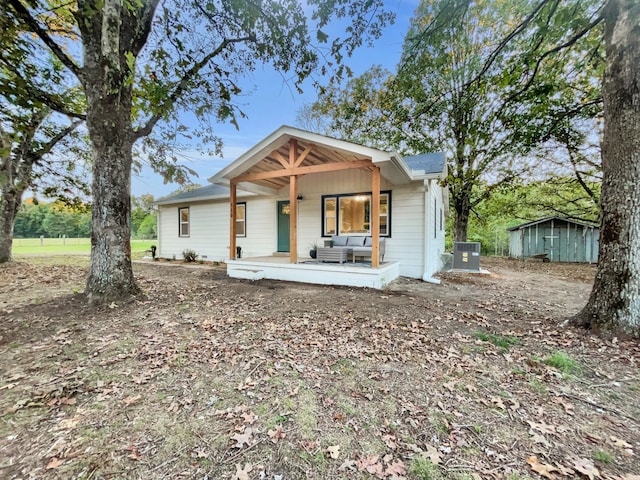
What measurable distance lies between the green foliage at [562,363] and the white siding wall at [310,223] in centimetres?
503

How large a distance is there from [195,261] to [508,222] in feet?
85.0

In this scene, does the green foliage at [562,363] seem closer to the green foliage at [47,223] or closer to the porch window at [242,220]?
the porch window at [242,220]

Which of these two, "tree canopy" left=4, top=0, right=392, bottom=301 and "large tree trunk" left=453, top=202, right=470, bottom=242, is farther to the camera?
"large tree trunk" left=453, top=202, right=470, bottom=242

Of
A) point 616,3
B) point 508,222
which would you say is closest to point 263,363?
point 616,3

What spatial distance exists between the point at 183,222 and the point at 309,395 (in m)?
13.0

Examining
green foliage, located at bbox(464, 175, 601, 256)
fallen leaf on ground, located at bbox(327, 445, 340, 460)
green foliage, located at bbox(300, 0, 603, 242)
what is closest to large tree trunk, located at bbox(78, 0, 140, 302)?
green foliage, located at bbox(300, 0, 603, 242)

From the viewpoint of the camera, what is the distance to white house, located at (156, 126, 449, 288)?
684 cm

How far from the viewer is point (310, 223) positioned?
996 cm

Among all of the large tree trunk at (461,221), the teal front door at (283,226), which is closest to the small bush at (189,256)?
the teal front door at (283,226)

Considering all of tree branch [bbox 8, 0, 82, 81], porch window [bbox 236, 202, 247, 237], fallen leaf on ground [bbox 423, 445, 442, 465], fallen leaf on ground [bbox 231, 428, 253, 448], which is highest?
tree branch [bbox 8, 0, 82, 81]

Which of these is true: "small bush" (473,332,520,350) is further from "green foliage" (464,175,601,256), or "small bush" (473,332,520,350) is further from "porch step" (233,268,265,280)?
"green foliage" (464,175,601,256)

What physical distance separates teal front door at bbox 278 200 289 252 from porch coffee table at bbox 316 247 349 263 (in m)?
3.20

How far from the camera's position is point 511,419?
84.8 inches

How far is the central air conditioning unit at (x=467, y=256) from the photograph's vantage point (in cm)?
1084
